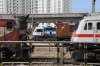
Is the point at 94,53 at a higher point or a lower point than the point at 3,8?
lower

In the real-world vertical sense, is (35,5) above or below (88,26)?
above

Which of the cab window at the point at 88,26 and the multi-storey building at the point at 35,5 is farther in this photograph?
the multi-storey building at the point at 35,5

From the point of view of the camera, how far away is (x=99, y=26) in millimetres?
12812

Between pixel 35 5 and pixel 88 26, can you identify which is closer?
pixel 88 26

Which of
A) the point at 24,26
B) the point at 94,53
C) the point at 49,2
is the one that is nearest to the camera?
the point at 94,53

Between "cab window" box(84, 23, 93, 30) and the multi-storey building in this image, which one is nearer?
"cab window" box(84, 23, 93, 30)

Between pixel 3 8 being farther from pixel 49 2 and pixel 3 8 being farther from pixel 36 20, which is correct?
pixel 36 20

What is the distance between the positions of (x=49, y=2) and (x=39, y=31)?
227ft

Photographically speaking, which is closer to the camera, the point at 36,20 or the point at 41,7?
the point at 36,20

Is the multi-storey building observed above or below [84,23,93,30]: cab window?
above

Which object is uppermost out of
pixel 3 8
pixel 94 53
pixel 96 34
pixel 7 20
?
pixel 3 8

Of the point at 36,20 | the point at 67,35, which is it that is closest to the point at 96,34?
the point at 67,35

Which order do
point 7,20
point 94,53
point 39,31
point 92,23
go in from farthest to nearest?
1. point 39,31
2. point 7,20
3. point 92,23
4. point 94,53

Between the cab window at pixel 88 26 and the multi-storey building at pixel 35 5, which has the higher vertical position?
the multi-storey building at pixel 35 5
